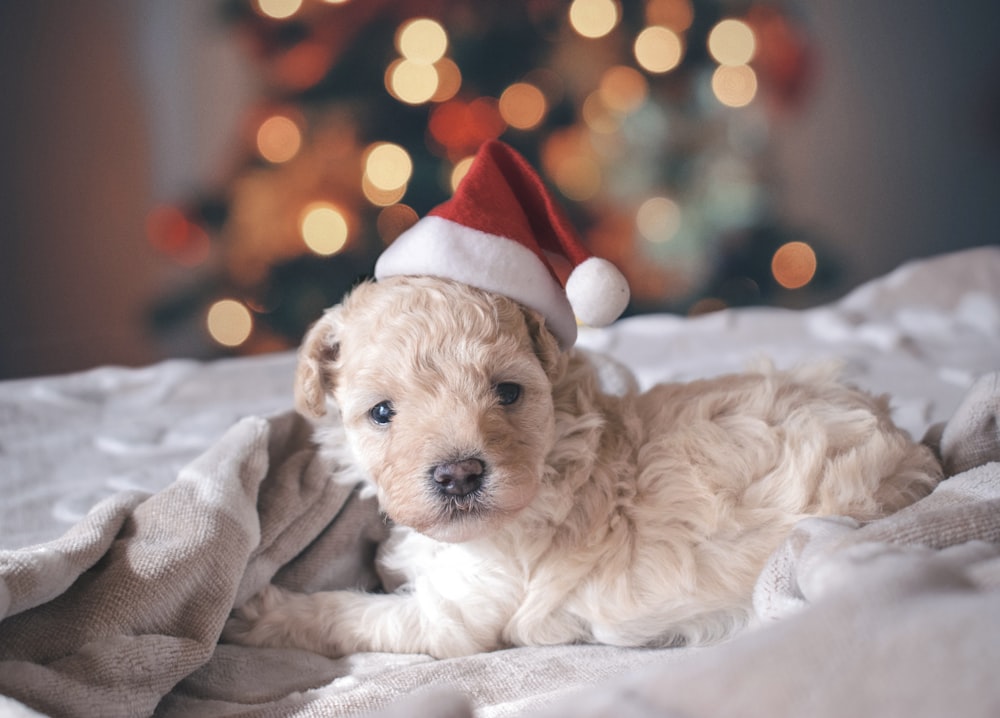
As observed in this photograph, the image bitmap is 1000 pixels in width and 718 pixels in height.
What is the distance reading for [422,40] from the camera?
404 cm

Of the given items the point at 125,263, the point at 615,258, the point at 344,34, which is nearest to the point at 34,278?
the point at 125,263

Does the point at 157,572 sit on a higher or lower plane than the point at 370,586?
higher

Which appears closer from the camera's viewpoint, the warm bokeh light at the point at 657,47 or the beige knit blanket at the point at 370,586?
the beige knit blanket at the point at 370,586

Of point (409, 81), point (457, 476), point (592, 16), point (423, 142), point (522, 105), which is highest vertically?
point (592, 16)

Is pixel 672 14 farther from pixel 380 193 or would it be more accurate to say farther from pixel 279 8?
pixel 279 8

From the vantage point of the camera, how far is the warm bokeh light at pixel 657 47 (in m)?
4.40

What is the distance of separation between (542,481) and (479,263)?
39 centimetres

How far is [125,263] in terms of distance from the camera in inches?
167

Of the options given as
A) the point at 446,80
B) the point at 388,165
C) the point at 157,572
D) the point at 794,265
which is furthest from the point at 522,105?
the point at 157,572

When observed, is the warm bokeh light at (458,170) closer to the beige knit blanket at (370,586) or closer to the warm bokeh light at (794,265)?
the warm bokeh light at (794,265)

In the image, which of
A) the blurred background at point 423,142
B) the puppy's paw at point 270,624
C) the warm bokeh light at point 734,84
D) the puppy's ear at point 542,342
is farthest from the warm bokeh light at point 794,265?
the puppy's paw at point 270,624

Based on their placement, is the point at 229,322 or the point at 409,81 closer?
the point at 409,81

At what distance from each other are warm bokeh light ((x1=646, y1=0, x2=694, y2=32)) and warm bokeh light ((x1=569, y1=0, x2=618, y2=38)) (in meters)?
0.20

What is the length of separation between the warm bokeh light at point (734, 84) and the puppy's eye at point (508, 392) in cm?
352
